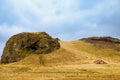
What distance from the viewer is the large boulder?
13175 cm

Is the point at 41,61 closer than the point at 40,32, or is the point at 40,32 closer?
the point at 41,61

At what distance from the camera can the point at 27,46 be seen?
13362cm

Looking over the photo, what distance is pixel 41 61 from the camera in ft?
395

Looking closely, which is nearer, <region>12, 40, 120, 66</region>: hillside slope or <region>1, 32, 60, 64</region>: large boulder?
<region>12, 40, 120, 66</region>: hillside slope

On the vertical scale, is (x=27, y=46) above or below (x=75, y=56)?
above

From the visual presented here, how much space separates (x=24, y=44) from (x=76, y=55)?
2031 centimetres

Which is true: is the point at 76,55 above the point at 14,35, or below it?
below

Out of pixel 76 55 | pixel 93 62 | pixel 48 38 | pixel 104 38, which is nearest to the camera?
pixel 93 62

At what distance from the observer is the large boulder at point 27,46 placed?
132m

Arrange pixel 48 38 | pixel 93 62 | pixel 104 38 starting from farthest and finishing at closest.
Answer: pixel 104 38, pixel 48 38, pixel 93 62

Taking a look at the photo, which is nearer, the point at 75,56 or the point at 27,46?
the point at 75,56

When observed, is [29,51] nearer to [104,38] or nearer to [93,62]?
[93,62]

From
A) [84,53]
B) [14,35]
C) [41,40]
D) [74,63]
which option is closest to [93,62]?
[74,63]

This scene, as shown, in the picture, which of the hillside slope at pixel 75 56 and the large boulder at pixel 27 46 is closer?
the hillside slope at pixel 75 56
